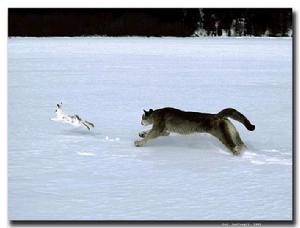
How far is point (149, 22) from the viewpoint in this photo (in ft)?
24.5

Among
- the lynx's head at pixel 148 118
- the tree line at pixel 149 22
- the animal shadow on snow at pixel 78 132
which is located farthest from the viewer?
the animal shadow on snow at pixel 78 132

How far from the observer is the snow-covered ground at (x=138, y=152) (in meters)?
5.69

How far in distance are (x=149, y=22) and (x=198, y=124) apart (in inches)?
53.7

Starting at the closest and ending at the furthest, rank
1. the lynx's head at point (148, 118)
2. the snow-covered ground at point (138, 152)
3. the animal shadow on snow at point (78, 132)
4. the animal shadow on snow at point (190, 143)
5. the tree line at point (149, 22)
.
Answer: the snow-covered ground at point (138, 152) < the tree line at point (149, 22) < the animal shadow on snow at point (190, 143) < the lynx's head at point (148, 118) < the animal shadow on snow at point (78, 132)

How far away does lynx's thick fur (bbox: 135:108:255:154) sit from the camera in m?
6.99

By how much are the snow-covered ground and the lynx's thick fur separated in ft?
0.49

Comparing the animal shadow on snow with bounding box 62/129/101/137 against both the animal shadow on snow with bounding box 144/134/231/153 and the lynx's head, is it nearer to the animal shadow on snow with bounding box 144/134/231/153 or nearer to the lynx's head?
the lynx's head

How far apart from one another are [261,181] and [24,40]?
3.58 metres

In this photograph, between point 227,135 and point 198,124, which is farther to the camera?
→ point 198,124

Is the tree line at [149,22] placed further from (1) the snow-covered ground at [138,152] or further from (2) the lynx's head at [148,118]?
(2) the lynx's head at [148,118]

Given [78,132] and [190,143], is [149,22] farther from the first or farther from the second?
[78,132]

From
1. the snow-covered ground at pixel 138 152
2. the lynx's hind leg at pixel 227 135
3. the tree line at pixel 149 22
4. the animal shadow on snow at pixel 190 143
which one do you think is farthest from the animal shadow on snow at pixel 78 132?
the lynx's hind leg at pixel 227 135

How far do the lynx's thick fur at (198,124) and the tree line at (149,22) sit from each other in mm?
1096

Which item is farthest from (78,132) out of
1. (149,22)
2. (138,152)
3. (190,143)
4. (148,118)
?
(149,22)
